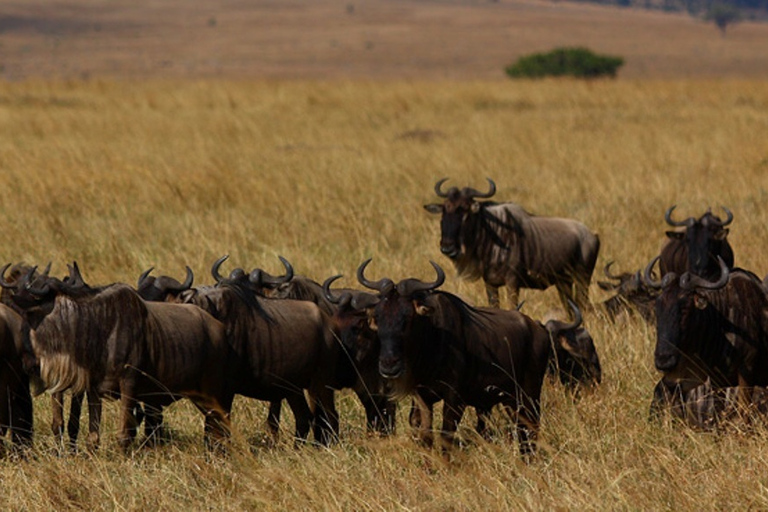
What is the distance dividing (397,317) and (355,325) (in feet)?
1.56

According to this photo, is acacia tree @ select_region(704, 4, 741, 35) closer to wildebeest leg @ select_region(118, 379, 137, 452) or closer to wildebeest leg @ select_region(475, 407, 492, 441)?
wildebeest leg @ select_region(475, 407, 492, 441)

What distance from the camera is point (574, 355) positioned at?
6711 mm

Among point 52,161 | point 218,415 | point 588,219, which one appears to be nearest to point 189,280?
point 218,415

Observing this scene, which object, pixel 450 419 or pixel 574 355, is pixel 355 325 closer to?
pixel 450 419

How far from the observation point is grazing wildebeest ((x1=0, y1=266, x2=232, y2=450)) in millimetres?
5203

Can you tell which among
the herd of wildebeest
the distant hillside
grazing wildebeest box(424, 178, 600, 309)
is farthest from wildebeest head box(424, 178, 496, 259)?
the distant hillside

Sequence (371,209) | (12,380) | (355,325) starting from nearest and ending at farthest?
(12,380)
(355,325)
(371,209)

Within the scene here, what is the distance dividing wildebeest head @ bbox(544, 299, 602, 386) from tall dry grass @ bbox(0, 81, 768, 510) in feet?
0.42

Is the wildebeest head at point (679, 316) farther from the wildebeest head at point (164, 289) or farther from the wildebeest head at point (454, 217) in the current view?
the wildebeest head at point (454, 217)

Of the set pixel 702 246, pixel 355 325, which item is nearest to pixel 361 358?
pixel 355 325

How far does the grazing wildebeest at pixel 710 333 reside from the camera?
18.7ft

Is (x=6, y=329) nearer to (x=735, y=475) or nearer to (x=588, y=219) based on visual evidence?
(x=735, y=475)

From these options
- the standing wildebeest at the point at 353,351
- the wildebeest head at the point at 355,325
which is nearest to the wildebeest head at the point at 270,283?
the standing wildebeest at the point at 353,351

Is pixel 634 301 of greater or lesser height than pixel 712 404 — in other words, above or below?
below
